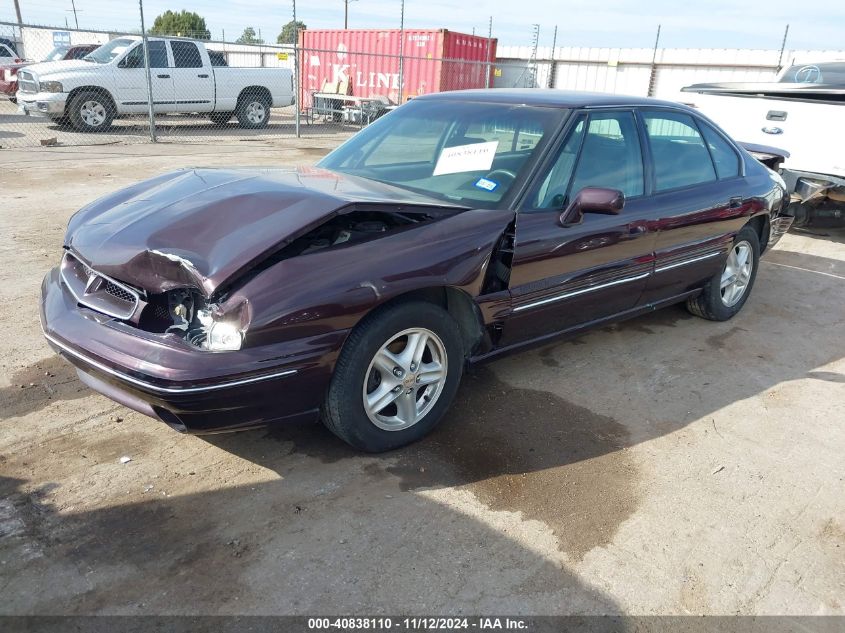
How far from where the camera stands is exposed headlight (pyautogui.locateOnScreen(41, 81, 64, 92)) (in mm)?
13086

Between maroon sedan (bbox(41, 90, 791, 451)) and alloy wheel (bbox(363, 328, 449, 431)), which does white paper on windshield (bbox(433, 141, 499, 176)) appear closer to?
maroon sedan (bbox(41, 90, 791, 451))

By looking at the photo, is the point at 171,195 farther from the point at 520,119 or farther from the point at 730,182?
the point at 730,182

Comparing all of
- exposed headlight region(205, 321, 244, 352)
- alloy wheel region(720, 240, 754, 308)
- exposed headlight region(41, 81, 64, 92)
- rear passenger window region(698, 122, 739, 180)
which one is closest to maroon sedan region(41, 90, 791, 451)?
exposed headlight region(205, 321, 244, 352)

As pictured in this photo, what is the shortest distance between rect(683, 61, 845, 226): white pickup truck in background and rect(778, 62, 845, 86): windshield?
24mm

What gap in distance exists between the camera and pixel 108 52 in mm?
13984

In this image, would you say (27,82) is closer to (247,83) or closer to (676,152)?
(247,83)

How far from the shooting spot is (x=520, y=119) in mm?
3941

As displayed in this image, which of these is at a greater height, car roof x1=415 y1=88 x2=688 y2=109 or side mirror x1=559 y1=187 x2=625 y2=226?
car roof x1=415 y1=88 x2=688 y2=109

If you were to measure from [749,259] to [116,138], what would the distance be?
12381mm

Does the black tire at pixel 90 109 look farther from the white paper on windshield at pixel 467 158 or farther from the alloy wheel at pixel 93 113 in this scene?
the white paper on windshield at pixel 467 158

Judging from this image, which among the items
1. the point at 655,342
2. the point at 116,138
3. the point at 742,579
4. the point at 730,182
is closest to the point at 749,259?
the point at 730,182

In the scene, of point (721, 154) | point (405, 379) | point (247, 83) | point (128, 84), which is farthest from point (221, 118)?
point (405, 379)

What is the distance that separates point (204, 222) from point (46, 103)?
41.0 feet

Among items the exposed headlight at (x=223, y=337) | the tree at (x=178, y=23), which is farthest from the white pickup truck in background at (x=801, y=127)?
the tree at (x=178, y=23)
